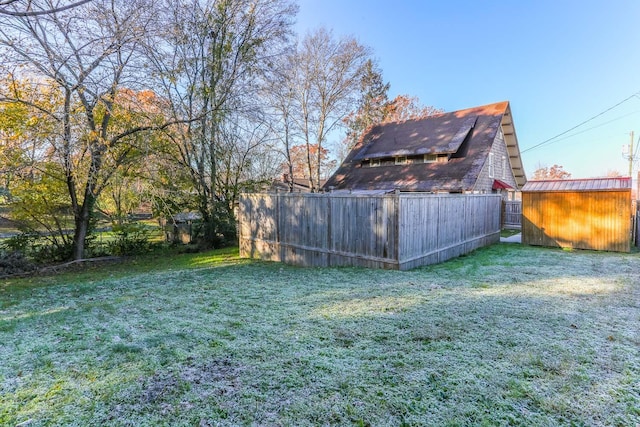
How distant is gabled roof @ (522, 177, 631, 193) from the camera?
8.73 meters

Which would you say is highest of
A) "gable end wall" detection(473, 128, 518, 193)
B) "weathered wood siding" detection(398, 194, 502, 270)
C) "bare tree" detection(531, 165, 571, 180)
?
"bare tree" detection(531, 165, 571, 180)

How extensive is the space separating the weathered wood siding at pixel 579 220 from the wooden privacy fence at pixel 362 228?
51.0 inches

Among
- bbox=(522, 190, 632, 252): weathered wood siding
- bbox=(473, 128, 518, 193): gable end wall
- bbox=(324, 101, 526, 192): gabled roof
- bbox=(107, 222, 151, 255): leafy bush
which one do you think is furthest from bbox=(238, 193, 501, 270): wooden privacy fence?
bbox=(473, 128, 518, 193): gable end wall

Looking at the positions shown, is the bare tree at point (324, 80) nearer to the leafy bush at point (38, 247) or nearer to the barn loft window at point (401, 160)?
the barn loft window at point (401, 160)

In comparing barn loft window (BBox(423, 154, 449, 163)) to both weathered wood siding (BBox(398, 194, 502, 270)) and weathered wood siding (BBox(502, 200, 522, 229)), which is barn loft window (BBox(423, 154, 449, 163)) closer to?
weathered wood siding (BBox(502, 200, 522, 229))

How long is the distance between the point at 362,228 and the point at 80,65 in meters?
7.32

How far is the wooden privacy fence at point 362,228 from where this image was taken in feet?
22.0

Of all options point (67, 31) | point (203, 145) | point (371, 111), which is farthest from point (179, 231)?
point (371, 111)

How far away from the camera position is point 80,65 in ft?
24.2

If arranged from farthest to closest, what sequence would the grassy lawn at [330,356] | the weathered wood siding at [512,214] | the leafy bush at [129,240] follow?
the weathered wood siding at [512,214] → the leafy bush at [129,240] → the grassy lawn at [330,356]

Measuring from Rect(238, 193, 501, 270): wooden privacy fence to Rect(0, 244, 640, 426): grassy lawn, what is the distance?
1.62m

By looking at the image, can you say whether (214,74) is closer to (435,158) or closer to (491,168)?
(435,158)

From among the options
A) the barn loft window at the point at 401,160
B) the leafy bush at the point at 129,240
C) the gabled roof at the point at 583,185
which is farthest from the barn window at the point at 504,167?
the leafy bush at the point at 129,240

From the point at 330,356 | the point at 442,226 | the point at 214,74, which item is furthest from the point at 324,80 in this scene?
the point at 330,356
